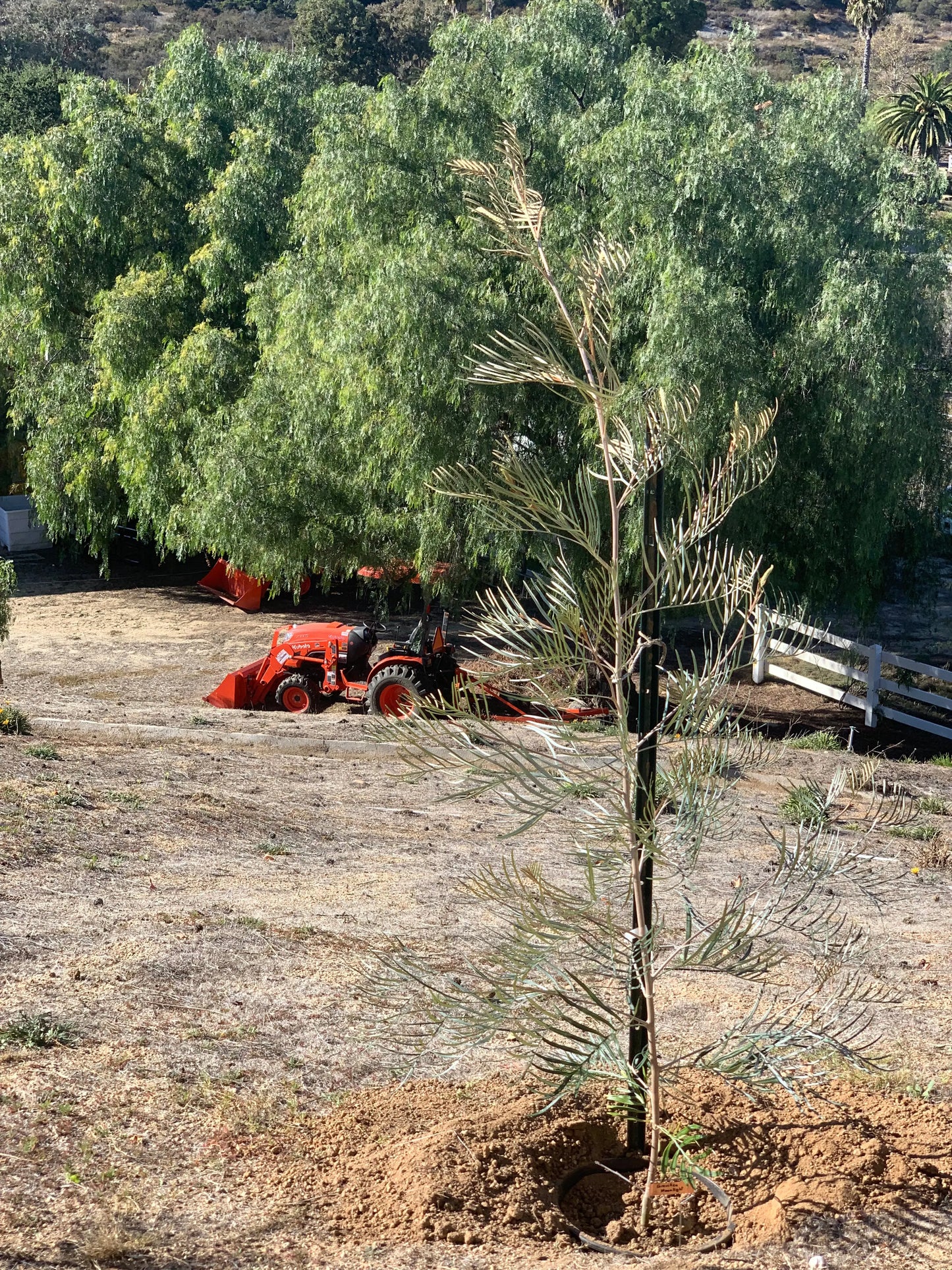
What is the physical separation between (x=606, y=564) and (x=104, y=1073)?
3.37 m

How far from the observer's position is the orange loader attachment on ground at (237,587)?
23797 mm

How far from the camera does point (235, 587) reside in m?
24.8

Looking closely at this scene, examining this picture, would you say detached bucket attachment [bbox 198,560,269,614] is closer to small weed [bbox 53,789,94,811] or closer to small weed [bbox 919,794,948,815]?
small weed [bbox 53,789,94,811]

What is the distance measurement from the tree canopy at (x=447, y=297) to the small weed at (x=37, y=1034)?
429 inches

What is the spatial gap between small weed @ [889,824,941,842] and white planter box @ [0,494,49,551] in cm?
2115

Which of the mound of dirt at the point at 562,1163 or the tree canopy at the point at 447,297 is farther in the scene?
the tree canopy at the point at 447,297

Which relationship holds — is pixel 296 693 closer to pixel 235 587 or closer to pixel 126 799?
pixel 126 799

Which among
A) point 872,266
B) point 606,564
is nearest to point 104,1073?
point 606,564

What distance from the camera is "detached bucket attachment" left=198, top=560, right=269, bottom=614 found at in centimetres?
2380

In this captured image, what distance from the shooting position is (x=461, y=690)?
5.03 metres

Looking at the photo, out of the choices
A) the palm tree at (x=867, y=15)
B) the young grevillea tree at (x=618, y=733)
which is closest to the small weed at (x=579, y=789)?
the young grevillea tree at (x=618, y=733)

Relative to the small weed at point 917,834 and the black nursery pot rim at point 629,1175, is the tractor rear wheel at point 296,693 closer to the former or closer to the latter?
the small weed at point 917,834

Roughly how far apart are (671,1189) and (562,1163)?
19.1 inches

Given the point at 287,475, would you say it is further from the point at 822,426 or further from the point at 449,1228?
the point at 449,1228
